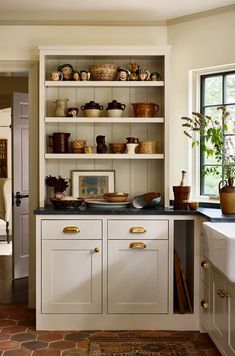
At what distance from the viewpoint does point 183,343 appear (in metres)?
3.17

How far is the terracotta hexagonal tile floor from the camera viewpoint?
3.03 metres

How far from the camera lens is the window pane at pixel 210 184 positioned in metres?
3.85

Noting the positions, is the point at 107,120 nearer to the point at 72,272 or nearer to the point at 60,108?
the point at 60,108

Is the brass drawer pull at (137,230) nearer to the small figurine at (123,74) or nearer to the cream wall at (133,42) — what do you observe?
the cream wall at (133,42)

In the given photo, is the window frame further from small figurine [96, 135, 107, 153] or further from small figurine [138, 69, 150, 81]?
small figurine [96, 135, 107, 153]

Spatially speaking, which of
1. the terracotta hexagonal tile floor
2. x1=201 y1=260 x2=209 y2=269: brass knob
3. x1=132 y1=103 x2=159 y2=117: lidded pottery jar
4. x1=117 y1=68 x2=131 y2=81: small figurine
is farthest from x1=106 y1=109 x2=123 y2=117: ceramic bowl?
the terracotta hexagonal tile floor

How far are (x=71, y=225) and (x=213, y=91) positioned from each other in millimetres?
1691

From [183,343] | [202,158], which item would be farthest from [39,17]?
[183,343]

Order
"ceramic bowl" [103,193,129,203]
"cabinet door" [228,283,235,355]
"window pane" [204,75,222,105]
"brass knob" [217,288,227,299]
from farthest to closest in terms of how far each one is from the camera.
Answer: "window pane" [204,75,222,105]
"ceramic bowl" [103,193,129,203]
"brass knob" [217,288,227,299]
"cabinet door" [228,283,235,355]

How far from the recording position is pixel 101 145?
3750mm

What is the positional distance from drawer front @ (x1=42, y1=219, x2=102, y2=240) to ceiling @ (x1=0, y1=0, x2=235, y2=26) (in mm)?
1739

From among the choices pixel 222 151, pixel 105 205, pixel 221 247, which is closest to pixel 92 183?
pixel 105 205

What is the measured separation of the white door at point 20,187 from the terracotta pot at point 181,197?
7.22 ft

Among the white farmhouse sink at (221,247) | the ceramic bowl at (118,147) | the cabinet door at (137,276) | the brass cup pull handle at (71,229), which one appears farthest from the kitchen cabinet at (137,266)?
the ceramic bowl at (118,147)
